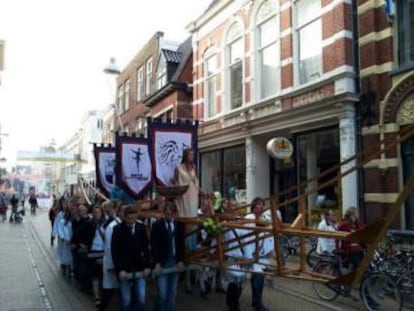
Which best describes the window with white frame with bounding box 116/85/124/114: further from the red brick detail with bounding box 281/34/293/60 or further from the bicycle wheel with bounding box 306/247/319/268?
the bicycle wheel with bounding box 306/247/319/268

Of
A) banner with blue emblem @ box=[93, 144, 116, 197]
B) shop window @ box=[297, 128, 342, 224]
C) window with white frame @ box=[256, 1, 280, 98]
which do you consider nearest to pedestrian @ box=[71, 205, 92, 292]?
banner with blue emblem @ box=[93, 144, 116, 197]

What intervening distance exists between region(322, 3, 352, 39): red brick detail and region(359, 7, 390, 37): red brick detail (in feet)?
1.43

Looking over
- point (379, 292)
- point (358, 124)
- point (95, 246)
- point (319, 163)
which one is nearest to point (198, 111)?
point (319, 163)

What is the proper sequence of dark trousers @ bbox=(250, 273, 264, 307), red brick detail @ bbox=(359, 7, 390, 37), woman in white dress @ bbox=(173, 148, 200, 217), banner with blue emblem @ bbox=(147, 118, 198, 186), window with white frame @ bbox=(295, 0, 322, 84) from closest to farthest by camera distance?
woman in white dress @ bbox=(173, 148, 200, 217) < dark trousers @ bbox=(250, 273, 264, 307) < banner with blue emblem @ bbox=(147, 118, 198, 186) < red brick detail @ bbox=(359, 7, 390, 37) < window with white frame @ bbox=(295, 0, 322, 84)

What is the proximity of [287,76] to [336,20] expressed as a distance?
245cm

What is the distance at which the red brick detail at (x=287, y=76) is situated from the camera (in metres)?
15.1

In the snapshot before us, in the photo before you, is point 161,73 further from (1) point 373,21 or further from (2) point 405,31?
(2) point 405,31

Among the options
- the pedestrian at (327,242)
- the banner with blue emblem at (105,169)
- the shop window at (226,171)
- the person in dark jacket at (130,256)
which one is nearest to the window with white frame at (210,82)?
the shop window at (226,171)

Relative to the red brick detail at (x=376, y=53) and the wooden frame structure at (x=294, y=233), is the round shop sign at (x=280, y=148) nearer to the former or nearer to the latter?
the red brick detail at (x=376, y=53)

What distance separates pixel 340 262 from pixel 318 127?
5.26 metres

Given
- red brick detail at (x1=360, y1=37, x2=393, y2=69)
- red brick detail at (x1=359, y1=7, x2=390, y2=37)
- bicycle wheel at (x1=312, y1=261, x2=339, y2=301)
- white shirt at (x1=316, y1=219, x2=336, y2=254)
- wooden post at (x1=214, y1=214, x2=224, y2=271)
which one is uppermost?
red brick detail at (x1=359, y1=7, x2=390, y2=37)

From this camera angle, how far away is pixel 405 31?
11.8 m

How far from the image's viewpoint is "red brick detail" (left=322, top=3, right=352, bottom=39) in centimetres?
1305

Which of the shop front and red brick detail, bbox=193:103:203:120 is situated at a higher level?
red brick detail, bbox=193:103:203:120
